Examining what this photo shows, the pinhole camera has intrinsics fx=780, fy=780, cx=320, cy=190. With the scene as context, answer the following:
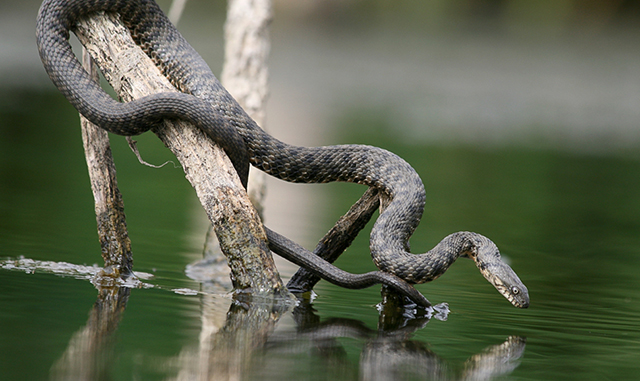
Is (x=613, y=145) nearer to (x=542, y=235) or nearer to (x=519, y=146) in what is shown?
(x=519, y=146)

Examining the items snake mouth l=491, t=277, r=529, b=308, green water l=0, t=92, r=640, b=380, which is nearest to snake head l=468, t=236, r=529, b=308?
snake mouth l=491, t=277, r=529, b=308

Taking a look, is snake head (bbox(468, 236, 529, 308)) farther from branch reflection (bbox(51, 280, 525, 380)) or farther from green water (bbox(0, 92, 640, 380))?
branch reflection (bbox(51, 280, 525, 380))

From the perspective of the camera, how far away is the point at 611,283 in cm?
796

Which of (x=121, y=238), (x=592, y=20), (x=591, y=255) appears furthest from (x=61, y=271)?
(x=592, y=20)

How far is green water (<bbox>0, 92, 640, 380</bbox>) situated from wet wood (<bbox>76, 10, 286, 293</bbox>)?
31cm

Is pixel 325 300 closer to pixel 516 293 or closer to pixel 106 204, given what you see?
pixel 516 293

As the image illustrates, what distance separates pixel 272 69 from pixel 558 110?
9884 mm

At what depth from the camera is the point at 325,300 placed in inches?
242

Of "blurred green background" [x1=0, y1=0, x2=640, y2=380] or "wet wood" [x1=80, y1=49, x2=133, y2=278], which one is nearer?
"blurred green background" [x1=0, y1=0, x2=640, y2=380]

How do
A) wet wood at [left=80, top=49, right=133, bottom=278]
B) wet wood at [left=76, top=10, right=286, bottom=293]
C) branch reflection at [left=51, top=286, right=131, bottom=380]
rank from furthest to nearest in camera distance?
wet wood at [left=80, top=49, right=133, bottom=278]
wet wood at [left=76, top=10, right=286, bottom=293]
branch reflection at [left=51, top=286, right=131, bottom=380]

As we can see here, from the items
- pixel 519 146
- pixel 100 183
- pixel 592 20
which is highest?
pixel 592 20

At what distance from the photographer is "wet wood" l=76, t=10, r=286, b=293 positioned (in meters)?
5.46

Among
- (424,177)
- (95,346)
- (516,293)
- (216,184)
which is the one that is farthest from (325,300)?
(424,177)

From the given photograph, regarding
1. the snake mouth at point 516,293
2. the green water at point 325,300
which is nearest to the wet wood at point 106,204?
the green water at point 325,300
